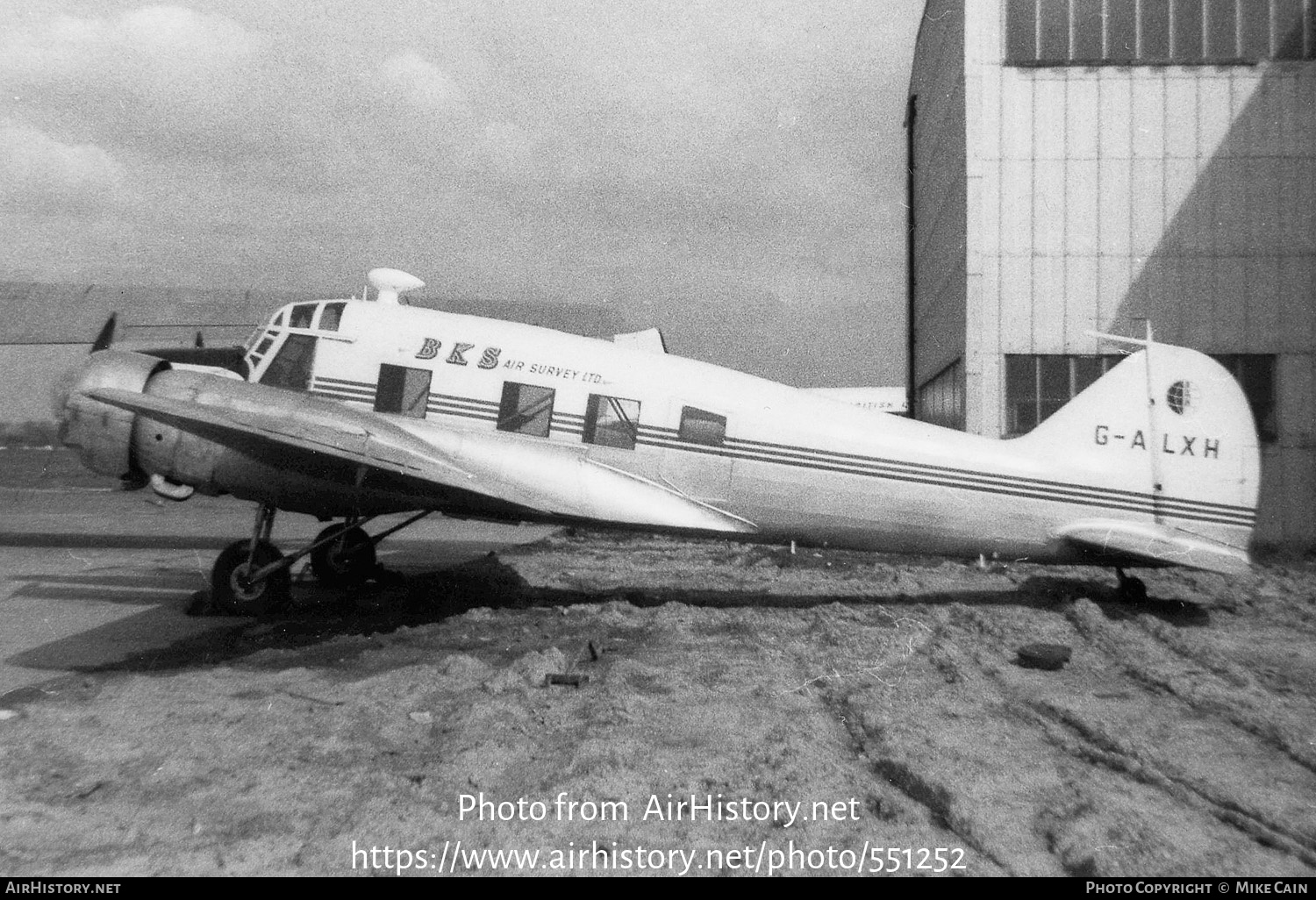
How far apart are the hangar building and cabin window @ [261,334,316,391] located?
10.3 meters

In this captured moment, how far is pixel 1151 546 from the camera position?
26.8 feet

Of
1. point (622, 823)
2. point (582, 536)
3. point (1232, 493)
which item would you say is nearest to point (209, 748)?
point (622, 823)

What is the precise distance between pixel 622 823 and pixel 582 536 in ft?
43.6

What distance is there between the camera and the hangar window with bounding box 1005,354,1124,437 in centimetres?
1458

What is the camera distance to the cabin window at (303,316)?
29.7 feet

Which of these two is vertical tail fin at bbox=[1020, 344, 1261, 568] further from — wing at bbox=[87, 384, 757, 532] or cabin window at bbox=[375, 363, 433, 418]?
cabin window at bbox=[375, 363, 433, 418]

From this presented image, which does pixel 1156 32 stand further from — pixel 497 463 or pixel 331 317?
pixel 331 317

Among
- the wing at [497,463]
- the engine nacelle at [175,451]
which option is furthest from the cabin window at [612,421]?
the engine nacelle at [175,451]

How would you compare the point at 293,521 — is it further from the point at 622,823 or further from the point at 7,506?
the point at 622,823

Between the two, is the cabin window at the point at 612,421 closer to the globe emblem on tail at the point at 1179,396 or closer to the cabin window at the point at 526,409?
the cabin window at the point at 526,409

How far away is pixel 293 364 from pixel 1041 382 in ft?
37.3

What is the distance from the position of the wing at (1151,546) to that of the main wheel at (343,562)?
7.58 m

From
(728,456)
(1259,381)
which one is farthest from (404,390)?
(1259,381)

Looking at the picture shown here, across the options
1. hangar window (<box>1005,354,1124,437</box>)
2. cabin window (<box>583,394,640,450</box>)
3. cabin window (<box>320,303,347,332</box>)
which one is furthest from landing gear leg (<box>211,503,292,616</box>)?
hangar window (<box>1005,354,1124,437</box>)
